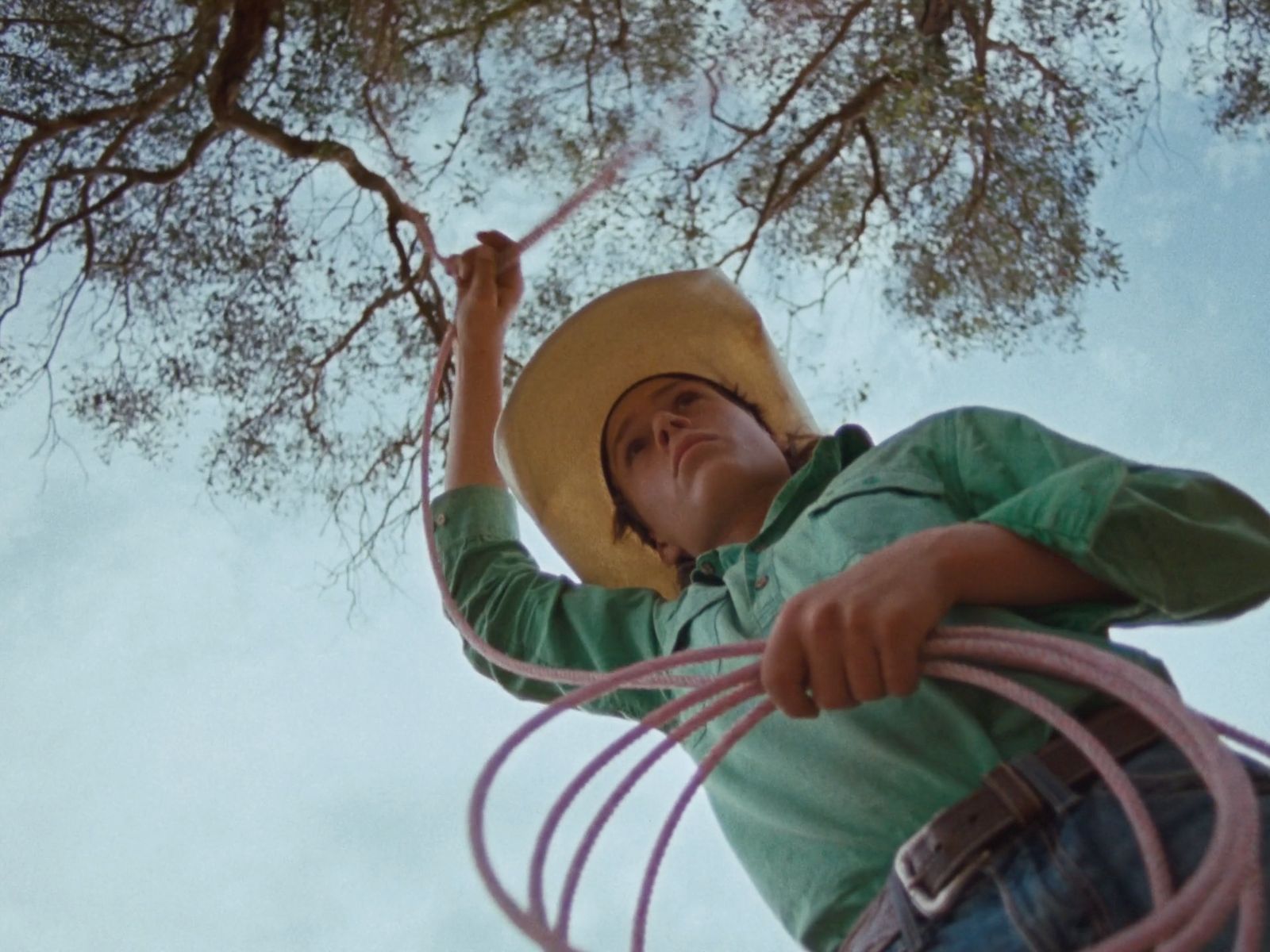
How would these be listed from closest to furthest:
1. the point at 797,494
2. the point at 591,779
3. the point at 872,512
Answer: the point at 591,779
the point at 872,512
the point at 797,494

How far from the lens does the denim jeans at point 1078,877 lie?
3.18ft

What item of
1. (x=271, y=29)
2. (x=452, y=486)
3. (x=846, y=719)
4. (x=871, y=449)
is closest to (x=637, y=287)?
(x=452, y=486)

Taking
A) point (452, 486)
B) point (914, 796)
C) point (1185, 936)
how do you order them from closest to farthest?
point (1185, 936), point (914, 796), point (452, 486)

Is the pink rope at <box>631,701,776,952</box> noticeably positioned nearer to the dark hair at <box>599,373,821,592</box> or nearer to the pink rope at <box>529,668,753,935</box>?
the pink rope at <box>529,668,753,935</box>

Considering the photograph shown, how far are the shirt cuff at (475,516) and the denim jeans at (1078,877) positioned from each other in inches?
35.5

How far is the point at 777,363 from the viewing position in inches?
80.9

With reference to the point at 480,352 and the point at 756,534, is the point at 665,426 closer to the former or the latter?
the point at 756,534

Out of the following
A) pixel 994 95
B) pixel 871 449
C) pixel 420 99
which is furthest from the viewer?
pixel 420 99

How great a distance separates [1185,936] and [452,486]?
1.23 m

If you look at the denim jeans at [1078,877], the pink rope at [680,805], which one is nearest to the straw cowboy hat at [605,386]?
the pink rope at [680,805]

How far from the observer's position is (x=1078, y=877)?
38.7 inches

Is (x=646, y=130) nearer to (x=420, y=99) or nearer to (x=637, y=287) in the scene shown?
(x=420, y=99)

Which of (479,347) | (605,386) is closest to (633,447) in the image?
(605,386)

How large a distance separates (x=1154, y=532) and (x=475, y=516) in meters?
0.94
